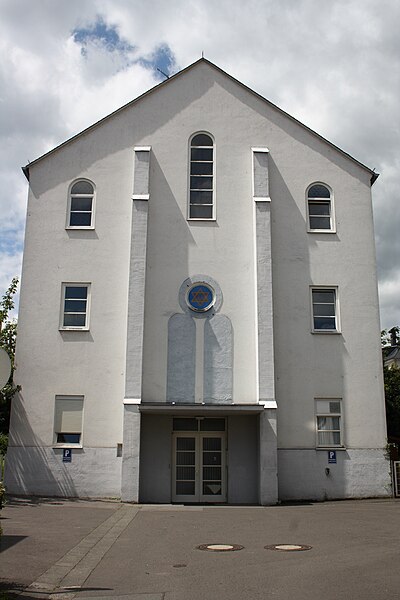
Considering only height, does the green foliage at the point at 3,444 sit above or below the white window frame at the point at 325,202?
below

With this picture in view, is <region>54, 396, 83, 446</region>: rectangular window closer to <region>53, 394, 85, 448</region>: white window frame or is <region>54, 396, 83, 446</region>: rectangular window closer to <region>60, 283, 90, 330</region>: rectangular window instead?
<region>53, 394, 85, 448</region>: white window frame

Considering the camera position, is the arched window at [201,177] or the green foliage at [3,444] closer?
the green foliage at [3,444]

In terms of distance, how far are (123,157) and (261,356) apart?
27.8ft

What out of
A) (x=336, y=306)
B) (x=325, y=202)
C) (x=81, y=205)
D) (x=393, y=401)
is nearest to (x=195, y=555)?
(x=336, y=306)

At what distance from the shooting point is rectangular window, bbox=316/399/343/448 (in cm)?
2102

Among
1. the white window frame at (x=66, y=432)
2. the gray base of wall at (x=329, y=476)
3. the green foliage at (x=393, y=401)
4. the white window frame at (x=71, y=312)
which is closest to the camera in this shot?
the gray base of wall at (x=329, y=476)

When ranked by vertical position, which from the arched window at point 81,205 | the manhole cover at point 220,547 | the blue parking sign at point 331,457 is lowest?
the manhole cover at point 220,547

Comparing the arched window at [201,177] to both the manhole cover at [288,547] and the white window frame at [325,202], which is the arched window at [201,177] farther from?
the manhole cover at [288,547]

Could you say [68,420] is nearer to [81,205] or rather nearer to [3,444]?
[3,444]

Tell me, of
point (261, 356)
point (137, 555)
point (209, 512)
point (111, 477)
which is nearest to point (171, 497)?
point (111, 477)

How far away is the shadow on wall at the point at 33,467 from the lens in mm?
20344

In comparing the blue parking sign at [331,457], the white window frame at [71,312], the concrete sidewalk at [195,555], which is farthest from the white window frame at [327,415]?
→ the white window frame at [71,312]

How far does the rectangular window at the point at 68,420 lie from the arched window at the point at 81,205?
19.3 ft

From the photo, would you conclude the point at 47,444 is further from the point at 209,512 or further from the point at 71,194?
the point at 71,194
